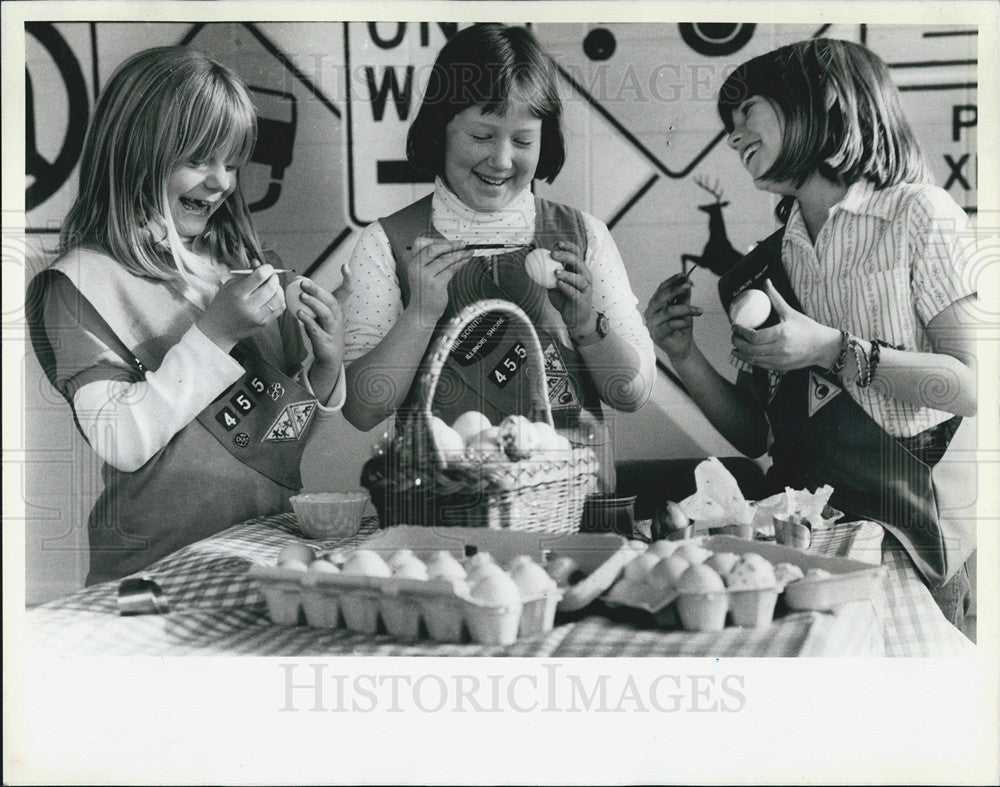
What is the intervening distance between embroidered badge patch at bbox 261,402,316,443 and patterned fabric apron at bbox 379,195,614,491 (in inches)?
13.2

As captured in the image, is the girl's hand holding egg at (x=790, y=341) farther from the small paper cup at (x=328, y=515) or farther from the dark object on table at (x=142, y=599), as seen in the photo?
the dark object on table at (x=142, y=599)

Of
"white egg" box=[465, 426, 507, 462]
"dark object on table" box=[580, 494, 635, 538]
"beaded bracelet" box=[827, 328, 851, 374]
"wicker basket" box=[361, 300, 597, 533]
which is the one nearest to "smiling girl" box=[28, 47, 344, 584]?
"wicker basket" box=[361, 300, 597, 533]

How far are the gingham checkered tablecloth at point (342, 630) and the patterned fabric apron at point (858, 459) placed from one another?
0.10 m

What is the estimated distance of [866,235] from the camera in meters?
3.39

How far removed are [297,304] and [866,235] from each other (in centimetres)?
192

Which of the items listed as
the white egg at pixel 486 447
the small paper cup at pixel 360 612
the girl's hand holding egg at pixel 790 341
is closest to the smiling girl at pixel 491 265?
the white egg at pixel 486 447

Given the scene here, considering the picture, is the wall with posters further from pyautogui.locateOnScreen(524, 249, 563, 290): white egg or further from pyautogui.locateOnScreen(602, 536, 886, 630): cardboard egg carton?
pyautogui.locateOnScreen(602, 536, 886, 630): cardboard egg carton

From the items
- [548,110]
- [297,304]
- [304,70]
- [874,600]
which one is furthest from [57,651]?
[874,600]

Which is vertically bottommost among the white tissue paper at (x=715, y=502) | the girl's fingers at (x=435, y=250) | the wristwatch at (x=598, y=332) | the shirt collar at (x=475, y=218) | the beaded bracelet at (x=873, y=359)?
the white tissue paper at (x=715, y=502)

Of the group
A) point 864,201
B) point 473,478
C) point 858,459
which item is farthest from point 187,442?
point 864,201

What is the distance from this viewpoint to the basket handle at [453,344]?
121 inches

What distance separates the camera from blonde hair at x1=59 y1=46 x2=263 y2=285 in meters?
3.33

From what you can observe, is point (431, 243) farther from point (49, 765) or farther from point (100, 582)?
point (49, 765)

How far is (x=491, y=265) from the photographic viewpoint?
3428 millimetres
